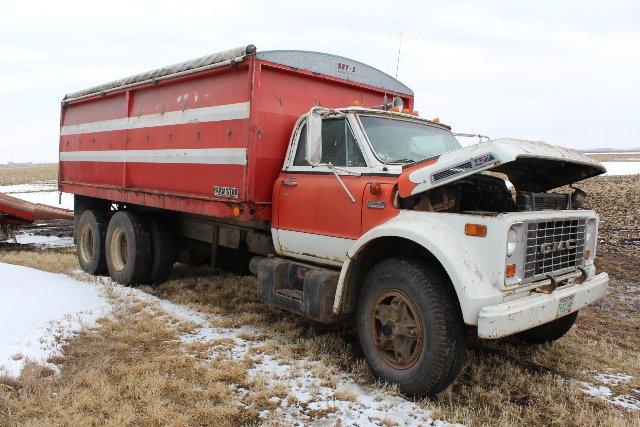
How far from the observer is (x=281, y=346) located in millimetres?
4820

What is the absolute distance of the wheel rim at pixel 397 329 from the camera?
12.7ft

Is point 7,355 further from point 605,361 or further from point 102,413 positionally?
point 605,361

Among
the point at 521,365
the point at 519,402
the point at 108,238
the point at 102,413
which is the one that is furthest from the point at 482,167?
the point at 108,238

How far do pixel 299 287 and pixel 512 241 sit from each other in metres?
2.17

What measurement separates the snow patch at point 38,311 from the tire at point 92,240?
959 mm

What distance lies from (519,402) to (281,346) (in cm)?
207

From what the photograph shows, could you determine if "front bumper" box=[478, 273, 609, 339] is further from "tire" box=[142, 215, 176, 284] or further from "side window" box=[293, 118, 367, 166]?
"tire" box=[142, 215, 176, 284]

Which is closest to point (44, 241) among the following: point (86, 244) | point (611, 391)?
point (86, 244)

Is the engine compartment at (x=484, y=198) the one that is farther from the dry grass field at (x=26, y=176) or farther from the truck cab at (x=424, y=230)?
the dry grass field at (x=26, y=176)

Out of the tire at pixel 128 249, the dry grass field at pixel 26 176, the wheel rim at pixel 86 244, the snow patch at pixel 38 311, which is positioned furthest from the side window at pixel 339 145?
the dry grass field at pixel 26 176

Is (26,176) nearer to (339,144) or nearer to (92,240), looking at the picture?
(92,240)

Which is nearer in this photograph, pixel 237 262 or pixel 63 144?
pixel 237 262

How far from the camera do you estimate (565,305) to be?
153 inches

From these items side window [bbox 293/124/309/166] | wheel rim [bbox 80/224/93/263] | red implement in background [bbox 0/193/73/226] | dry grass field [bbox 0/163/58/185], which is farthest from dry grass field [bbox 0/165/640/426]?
dry grass field [bbox 0/163/58/185]
